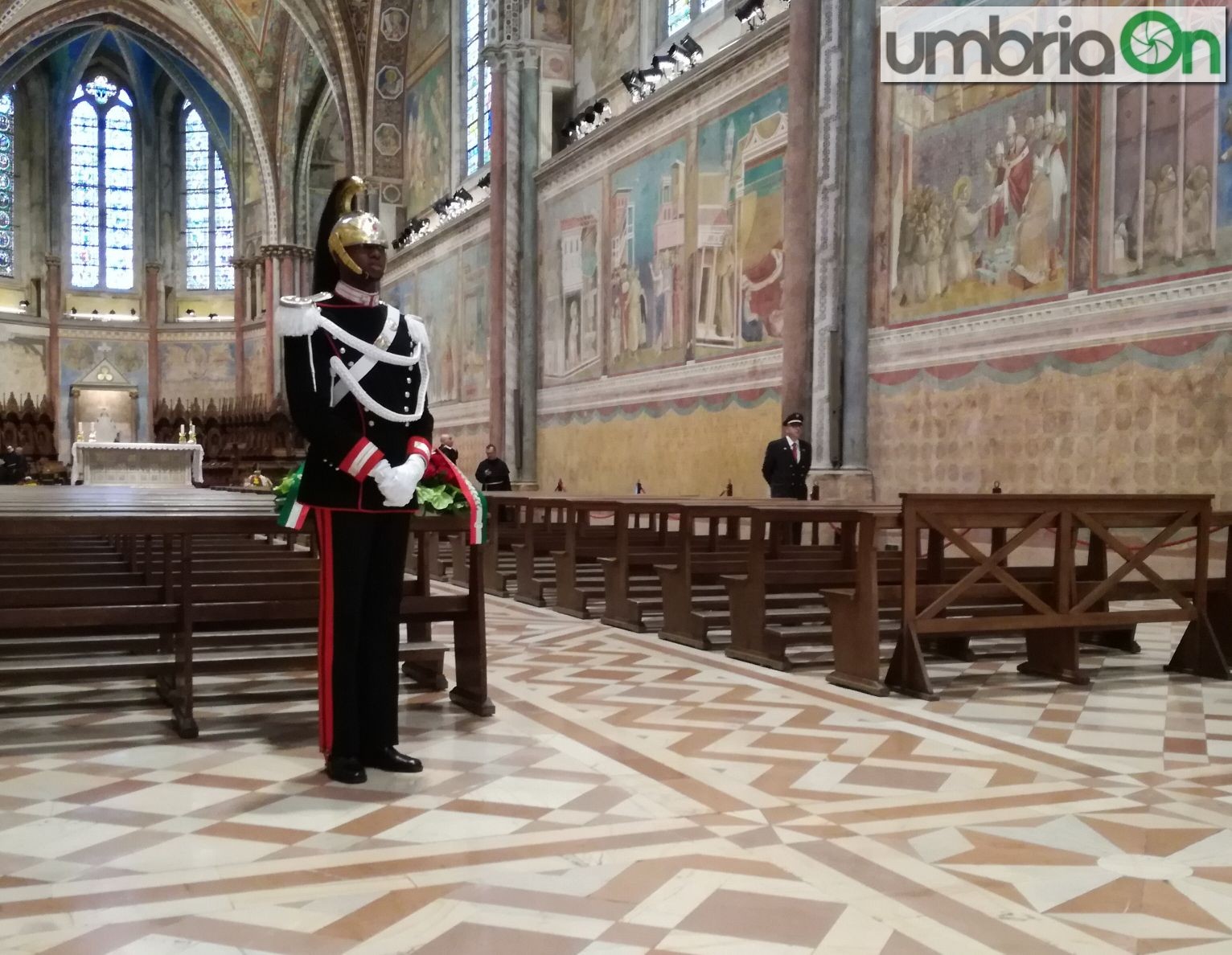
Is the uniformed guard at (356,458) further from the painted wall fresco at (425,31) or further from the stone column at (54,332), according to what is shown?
the stone column at (54,332)

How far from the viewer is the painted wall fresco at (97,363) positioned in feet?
108

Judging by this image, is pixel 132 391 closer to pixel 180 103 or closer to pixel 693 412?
pixel 180 103

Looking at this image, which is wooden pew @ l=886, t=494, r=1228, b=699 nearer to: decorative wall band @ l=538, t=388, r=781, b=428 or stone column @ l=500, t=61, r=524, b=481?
decorative wall band @ l=538, t=388, r=781, b=428

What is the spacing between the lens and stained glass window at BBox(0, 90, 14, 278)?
32094 mm

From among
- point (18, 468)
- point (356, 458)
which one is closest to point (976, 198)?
point (356, 458)

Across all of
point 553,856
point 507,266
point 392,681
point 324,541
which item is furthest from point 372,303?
point 507,266

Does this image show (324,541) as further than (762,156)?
No

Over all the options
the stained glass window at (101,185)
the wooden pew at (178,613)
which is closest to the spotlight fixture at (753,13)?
the wooden pew at (178,613)

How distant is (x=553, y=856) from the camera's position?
2.96m

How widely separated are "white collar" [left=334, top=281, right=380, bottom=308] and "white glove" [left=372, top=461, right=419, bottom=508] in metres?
0.55

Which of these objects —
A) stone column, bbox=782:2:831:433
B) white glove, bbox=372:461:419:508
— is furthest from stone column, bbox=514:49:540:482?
white glove, bbox=372:461:419:508

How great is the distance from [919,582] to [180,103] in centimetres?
3347

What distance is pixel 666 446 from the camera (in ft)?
48.5

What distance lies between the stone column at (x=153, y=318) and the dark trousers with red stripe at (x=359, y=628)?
3253 cm
